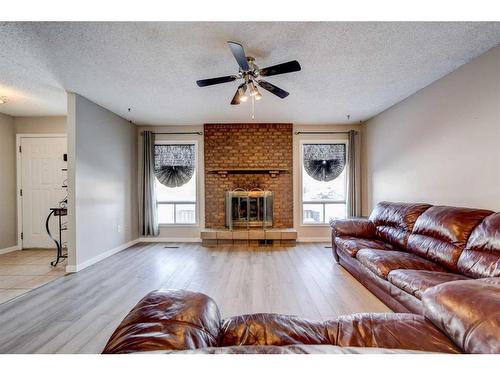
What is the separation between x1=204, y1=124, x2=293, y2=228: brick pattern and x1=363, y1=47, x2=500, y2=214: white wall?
1918mm

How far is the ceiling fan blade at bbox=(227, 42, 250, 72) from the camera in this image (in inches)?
71.1

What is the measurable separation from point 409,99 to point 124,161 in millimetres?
5168

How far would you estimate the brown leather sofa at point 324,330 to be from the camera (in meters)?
0.87

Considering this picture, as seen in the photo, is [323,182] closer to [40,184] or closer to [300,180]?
[300,180]

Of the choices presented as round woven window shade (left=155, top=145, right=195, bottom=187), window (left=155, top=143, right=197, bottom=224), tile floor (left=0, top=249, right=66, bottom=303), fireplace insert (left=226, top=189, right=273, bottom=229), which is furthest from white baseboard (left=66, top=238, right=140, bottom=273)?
fireplace insert (left=226, top=189, right=273, bottom=229)

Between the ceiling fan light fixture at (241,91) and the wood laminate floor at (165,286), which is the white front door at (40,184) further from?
the ceiling fan light fixture at (241,91)

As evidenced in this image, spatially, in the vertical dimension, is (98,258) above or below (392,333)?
below

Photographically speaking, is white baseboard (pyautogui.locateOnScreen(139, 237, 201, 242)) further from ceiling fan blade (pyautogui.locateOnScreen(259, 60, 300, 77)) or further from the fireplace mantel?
ceiling fan blade (pyautogui.locateOnScreen(259, 60, 300, 77))

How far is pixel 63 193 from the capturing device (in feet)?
14.4

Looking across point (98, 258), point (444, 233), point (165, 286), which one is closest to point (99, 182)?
point (98, 258)

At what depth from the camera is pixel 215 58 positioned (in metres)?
2.39

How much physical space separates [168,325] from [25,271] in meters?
3.60
